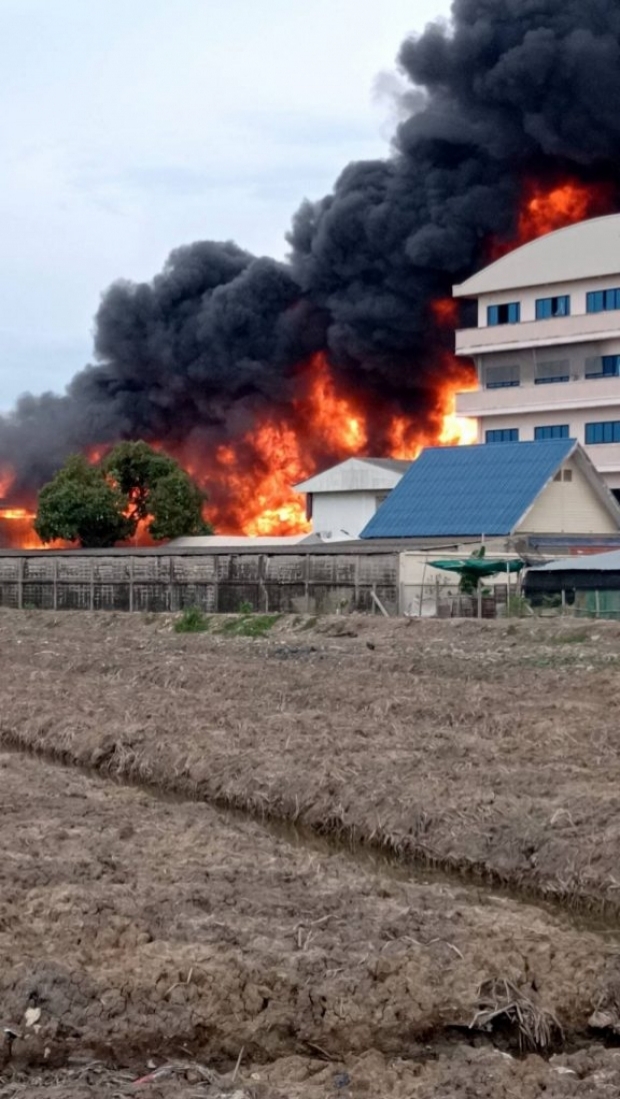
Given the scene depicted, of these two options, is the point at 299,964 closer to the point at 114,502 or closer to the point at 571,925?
the point at 571,925

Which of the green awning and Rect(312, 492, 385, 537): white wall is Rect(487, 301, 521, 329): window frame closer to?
Rect(312, 492, 385, 537): white wall

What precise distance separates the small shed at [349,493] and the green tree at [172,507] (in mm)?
6357

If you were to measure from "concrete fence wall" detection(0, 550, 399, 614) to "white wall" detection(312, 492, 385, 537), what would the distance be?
73.9 ft

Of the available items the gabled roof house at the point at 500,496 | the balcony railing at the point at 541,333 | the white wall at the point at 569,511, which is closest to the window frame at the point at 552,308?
the balcony railing at the point at 541,333

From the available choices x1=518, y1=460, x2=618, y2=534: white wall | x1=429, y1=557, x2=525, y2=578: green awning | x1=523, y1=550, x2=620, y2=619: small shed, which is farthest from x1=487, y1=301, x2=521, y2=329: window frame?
x1=523, y1=550, x2=620, y2=619: small shed

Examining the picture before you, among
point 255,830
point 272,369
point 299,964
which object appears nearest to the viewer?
point 299,964

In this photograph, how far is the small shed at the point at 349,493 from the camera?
7944 centimetres

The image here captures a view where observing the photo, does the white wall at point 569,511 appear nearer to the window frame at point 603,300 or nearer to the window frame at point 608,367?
the window frame at point 608,367

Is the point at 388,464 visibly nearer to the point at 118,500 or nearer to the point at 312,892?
the point at 118,500

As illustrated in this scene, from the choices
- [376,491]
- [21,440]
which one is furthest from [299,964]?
[21,440]

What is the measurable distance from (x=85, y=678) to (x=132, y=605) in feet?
81.4


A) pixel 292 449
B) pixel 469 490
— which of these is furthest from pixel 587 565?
pixel 292 449

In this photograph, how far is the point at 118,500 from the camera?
82.6 meters

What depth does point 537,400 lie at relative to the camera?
269 ft
